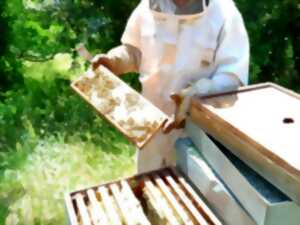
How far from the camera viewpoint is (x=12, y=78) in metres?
3.22

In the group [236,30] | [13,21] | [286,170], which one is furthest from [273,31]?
[286,170]

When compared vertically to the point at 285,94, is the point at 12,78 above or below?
below

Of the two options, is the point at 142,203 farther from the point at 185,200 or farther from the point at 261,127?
the point at 261,127

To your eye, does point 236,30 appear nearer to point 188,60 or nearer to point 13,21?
point 188,60

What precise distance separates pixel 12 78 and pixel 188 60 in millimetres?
1910

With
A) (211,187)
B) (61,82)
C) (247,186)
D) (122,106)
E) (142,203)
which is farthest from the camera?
(61,82)

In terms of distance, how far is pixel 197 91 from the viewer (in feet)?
4.85

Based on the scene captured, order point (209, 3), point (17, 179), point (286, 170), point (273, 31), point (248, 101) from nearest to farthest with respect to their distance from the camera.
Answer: point (286, 170) → point (248, 101) → point (209, 3) → point (17, 179) → point (273, 31)

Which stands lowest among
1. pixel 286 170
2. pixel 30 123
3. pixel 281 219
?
pixel 30 123

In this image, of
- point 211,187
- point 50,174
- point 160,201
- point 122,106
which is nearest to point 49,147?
point 50,174

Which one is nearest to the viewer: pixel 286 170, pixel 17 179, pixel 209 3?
pixel 286 170

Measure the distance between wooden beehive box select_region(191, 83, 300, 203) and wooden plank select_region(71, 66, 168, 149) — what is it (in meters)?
0.13

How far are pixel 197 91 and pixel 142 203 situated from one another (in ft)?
1.20

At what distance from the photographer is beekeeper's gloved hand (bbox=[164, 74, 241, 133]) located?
1.45 meters
